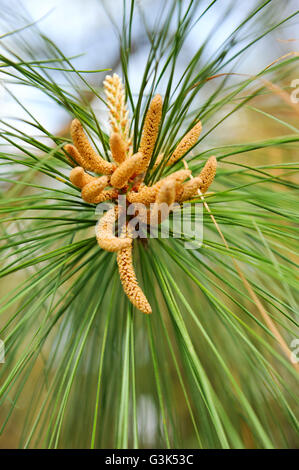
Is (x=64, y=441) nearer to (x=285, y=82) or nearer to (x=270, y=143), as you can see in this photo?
(x=270, y=143)

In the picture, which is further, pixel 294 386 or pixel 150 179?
pixel 294 386

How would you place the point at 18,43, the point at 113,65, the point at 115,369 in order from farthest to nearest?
the point at 113,65
the point at 115,369
the point at 18,43

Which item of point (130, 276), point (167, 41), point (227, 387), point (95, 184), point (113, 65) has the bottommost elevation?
point (227, 387)

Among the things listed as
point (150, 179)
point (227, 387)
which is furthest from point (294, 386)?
point (150, 179)

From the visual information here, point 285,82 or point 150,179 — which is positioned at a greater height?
point 285,82

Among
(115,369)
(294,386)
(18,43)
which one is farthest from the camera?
(294,386)
